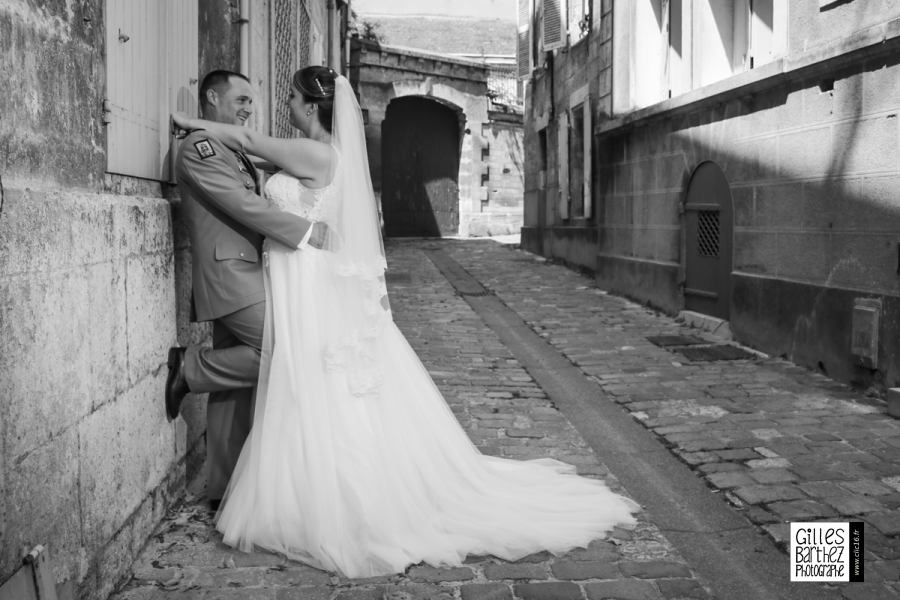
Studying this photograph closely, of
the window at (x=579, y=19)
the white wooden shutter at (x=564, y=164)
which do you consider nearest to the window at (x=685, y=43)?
the window at (x=579, y=19)

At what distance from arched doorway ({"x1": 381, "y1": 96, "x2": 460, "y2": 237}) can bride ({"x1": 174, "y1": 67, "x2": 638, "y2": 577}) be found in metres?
21.4

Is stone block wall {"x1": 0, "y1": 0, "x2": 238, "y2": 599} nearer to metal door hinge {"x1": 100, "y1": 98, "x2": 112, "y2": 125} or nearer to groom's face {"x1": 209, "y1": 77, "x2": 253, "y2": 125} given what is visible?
metal door hinge {"x1": 100, "y1": 98, "x2": 112, "y2": 125}

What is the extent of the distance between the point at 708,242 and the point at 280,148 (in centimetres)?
606

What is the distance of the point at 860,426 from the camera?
5.14m

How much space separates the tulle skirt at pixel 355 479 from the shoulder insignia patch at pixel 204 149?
47cm

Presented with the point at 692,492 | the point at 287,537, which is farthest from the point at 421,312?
the point at 287,537

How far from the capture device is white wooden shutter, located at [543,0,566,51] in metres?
15.1

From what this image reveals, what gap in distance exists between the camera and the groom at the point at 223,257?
346 cm

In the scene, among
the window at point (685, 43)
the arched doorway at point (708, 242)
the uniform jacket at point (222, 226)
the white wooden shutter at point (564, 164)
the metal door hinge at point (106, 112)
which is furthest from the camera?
the white wooden shutter at point (564, 164)

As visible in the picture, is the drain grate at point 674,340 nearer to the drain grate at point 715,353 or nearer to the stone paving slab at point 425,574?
the drain grate at point 715,353

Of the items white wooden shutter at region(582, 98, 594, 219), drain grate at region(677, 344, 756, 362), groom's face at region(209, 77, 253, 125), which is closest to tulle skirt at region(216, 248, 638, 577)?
groom's face at region(209, 77, 253, 125)

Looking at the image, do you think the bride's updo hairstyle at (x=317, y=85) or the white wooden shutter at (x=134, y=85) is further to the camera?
the bride's updo hairstyle at (x=317, y=85)

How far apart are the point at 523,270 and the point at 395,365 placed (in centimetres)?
1116

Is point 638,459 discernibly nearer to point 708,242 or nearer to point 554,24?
point 708,242
